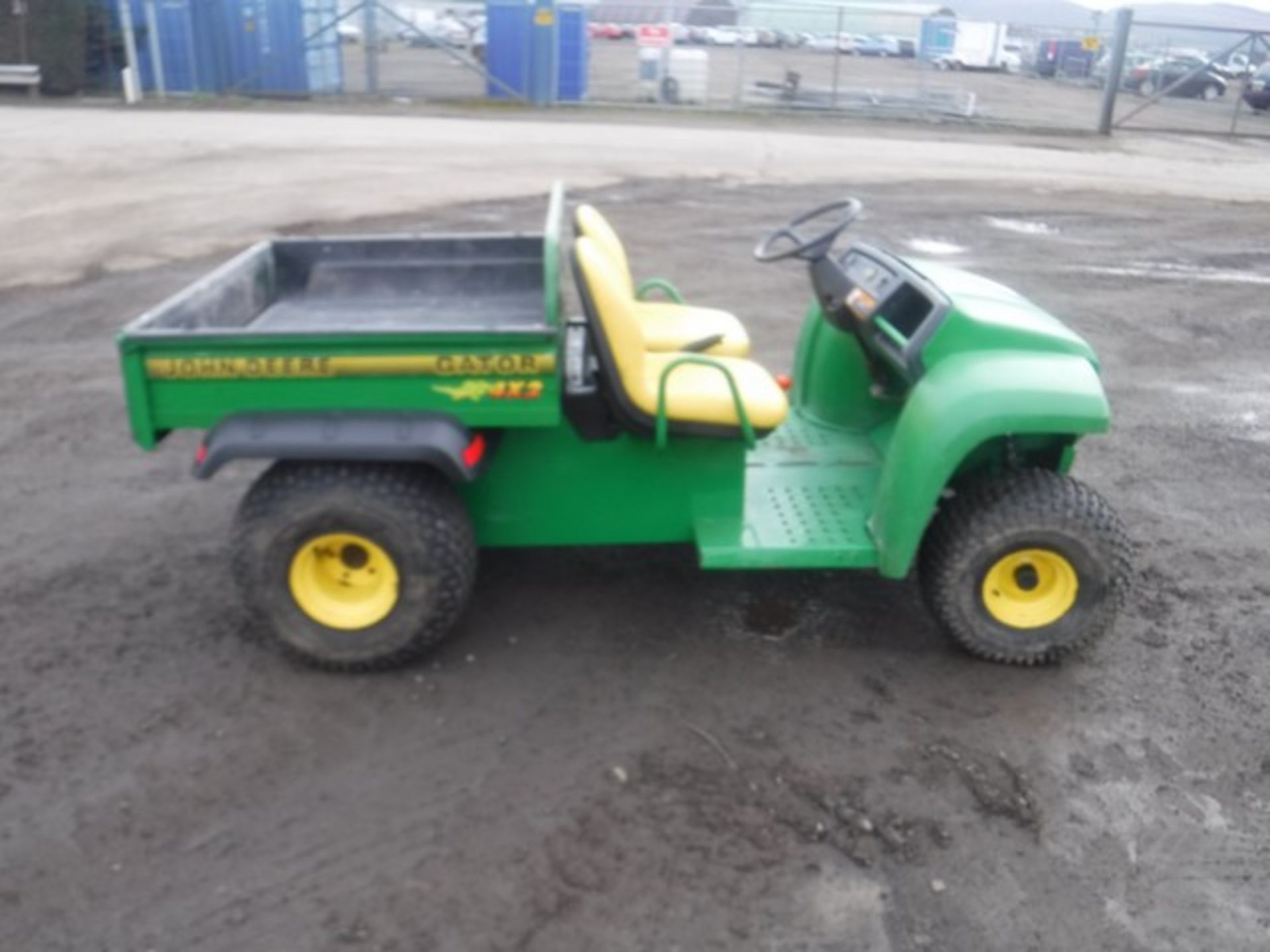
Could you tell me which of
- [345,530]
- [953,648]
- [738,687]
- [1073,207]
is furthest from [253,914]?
[1073,207]

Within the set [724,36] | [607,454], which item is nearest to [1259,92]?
[724,36]

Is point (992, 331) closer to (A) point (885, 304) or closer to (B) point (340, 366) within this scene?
(A) point (885, 304)

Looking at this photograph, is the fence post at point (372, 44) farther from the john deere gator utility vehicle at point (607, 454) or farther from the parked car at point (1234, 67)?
the john deere gator utility vehicle at point (607, 454)

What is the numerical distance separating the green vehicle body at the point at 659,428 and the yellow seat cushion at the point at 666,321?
0.20 m

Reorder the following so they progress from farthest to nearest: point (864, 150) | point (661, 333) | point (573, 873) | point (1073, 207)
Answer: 1. point (864, 150)
2. point (1073, 207)
3. point (661, 333)
4. point (573, 873)

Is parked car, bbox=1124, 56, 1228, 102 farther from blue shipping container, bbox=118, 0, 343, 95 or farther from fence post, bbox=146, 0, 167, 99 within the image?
fence post, bbox=146, 0, 167, 99

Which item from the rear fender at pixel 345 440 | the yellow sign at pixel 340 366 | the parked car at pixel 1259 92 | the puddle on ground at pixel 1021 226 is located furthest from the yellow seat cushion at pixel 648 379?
the parked car at pixel 1259 92

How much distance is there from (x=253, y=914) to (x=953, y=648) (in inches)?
86.4

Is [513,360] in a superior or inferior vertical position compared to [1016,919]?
superior

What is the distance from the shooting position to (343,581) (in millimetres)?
3744

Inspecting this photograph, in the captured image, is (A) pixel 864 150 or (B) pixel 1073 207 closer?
(B) pixel 1073 207

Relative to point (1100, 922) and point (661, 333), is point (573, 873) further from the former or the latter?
point (661, 333)

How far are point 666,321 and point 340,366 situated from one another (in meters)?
1.49

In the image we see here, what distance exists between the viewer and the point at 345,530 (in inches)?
141
